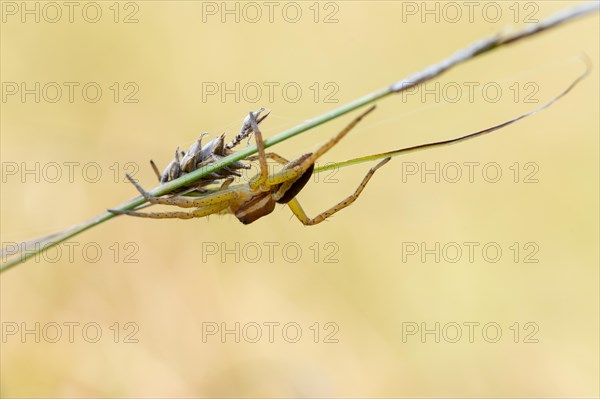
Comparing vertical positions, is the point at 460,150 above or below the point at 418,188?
above

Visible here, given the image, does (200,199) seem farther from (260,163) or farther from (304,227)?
(304,227)

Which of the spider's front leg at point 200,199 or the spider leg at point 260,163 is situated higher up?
the spider leg at point 260,163

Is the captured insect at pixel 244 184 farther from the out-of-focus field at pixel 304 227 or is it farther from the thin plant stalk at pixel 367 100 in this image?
the out-of-focus field at pixel 304 227

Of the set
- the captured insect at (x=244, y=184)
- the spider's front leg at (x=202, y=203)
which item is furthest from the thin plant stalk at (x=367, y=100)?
the spider's front leg at (x=202, y=203)

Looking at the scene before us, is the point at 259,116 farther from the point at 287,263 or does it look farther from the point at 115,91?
the point at 115,91

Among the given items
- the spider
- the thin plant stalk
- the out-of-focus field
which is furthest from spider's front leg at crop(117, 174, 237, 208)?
the out-of-focus field

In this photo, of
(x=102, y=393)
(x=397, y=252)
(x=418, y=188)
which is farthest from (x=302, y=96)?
(x=102, y=393)

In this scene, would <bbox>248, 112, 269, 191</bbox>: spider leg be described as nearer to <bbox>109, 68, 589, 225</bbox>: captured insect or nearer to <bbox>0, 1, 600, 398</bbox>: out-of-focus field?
<bbox>109, 68, 589, 225</bbox>: captured insect
